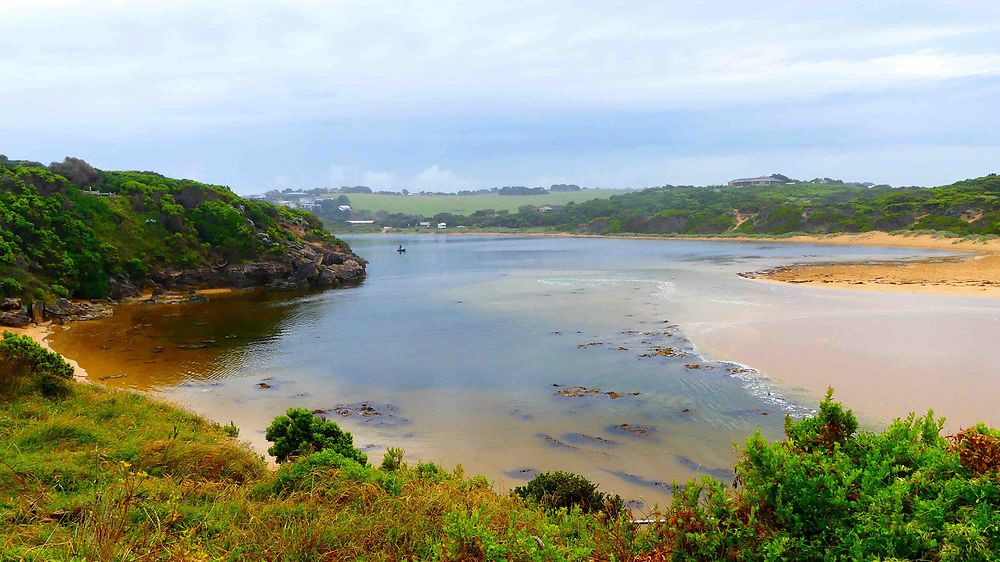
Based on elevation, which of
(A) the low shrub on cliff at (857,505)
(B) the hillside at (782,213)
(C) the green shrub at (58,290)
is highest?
(B) the hillside at (782,213)

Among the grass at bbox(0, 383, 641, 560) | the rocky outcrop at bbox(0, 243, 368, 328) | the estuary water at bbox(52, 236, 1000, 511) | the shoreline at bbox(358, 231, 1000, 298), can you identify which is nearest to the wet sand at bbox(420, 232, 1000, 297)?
the shoreline at bbox(358, 231, 1000, 298)

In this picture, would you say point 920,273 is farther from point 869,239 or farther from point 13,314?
point 13,314

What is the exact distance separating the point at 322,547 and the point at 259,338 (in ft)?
93.0

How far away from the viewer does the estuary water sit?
15932 mm

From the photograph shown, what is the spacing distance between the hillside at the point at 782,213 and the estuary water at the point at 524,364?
199 ft

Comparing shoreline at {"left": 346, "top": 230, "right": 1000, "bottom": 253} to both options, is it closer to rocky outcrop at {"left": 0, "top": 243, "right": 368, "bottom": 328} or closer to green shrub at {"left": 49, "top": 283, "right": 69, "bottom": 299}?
rocky outcrop at {"left": 0, "top": 243, "right": 368, "bottom": 328}

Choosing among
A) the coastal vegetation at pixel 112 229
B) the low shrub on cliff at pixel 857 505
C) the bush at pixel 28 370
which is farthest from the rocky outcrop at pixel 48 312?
the low shrub on cliff at pixel 857 505

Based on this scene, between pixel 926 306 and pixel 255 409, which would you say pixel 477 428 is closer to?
pixel 255 409

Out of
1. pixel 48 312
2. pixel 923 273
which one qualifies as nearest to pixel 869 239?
pixel 923 273

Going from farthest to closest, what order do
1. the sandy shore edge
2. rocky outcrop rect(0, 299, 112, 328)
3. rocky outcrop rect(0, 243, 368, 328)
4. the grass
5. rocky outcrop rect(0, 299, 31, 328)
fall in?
rocky outcrop rect(0, 243, 368, 328), rocky outcrop rect(0, 299, 112, 328), rocky outcrop rect(0, 299, 31, 328), the sandy shore edge, the grass

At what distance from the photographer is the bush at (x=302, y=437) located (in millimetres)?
12875

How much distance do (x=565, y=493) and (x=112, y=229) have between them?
5099 cm

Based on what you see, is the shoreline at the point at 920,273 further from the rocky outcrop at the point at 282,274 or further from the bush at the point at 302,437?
the rocky outcrop at the point at 282,274

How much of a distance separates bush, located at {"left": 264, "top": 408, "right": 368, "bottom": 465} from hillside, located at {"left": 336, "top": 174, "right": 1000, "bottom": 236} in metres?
88.5
